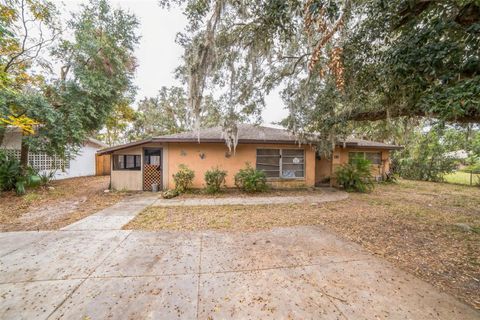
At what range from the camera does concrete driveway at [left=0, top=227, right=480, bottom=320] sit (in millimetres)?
2111

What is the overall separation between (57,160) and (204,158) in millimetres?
10711

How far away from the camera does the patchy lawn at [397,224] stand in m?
3.00

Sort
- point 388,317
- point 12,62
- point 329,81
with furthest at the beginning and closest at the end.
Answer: point 12,62, point 329,81, point 388,317

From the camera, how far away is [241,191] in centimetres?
878

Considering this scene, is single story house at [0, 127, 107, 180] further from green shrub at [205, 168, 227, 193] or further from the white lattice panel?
green shrub at [205, 168, 227, 193]

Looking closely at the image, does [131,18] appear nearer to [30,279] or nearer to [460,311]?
[30,279]

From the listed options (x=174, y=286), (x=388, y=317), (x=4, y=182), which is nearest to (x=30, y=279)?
(x=174, y=286)

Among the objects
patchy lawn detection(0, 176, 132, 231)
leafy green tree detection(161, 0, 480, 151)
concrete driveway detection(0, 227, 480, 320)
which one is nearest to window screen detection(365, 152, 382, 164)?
leafy green tree detection(161, 0, 480, 151)

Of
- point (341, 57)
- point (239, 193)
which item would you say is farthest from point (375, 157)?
point (341, 57)

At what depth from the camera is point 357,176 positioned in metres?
9.11

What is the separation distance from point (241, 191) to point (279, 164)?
93.4 inches

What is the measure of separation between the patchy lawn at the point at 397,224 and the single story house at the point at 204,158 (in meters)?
2.86

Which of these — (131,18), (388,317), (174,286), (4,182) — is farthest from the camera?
(131,18)

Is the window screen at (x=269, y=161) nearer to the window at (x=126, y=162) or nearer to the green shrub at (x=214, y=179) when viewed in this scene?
the green shrub at (x=214, y=179)
